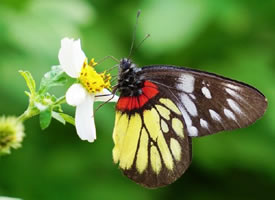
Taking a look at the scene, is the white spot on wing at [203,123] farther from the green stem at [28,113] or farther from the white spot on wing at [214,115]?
the green stem at [28,113]

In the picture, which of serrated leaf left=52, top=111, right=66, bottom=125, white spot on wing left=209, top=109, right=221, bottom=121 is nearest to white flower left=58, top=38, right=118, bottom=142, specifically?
serrated leaf left=52, top=111, right=66, bottom=125

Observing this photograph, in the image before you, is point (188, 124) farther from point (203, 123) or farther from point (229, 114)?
point (229, 114)

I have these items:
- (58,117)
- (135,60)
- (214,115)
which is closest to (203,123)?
(214,115)

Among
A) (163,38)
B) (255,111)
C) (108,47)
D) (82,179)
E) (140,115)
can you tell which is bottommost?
(255,111)

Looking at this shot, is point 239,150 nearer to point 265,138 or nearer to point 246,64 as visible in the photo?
point 265,138

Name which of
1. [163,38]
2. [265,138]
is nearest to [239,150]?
[265,138]
